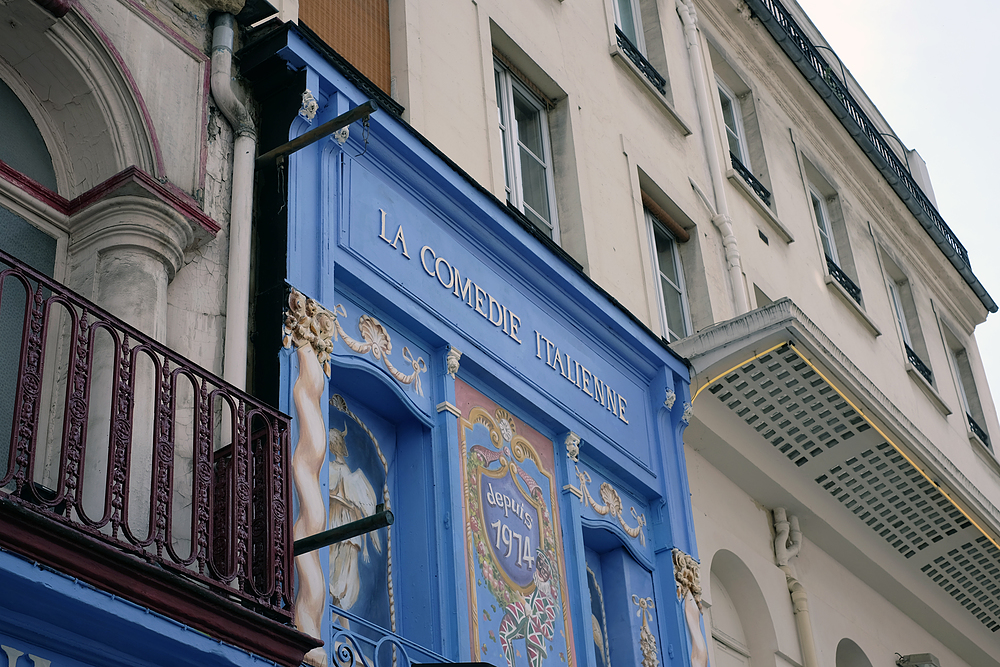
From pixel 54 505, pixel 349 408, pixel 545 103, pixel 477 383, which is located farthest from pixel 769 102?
pixel 54 505

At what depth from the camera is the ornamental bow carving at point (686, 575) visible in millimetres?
9492

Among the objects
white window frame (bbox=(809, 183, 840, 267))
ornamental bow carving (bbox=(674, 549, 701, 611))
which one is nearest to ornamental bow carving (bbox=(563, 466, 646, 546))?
ornamental bow carving (bbox=(674, 549, 701, 611))

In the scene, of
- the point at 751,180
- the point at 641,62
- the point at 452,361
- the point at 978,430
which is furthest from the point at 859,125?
the point at 452,361

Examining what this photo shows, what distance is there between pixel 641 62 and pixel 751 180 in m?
2.29

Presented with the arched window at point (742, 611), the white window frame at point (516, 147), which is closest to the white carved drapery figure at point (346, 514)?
the white window frame at point (516, 147)

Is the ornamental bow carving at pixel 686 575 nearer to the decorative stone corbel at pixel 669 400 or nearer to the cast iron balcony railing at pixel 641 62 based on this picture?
the decorative stone corbel at pixel 669 400

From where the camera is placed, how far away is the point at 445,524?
7.53 m

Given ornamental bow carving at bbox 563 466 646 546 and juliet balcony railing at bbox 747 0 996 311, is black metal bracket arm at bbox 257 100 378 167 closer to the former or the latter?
ornamental bow carving at bbox 563 466 646 546

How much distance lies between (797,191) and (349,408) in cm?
990

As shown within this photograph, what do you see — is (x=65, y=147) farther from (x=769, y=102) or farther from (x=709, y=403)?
(x=769, y=102)

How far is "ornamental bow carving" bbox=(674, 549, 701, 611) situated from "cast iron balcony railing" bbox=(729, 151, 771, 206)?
5.76 meters

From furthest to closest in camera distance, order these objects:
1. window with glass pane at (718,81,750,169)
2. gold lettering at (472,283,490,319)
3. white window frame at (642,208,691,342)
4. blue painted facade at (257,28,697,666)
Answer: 1. window with glass pane at (718,81,750,169)
2. white window frame at (642,208,691,342)
3. gold lettering at (472,283,490,319)
4. blue painted facade at (257,28,697,666)

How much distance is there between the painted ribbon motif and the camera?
7.35m

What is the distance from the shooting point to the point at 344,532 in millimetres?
5848
